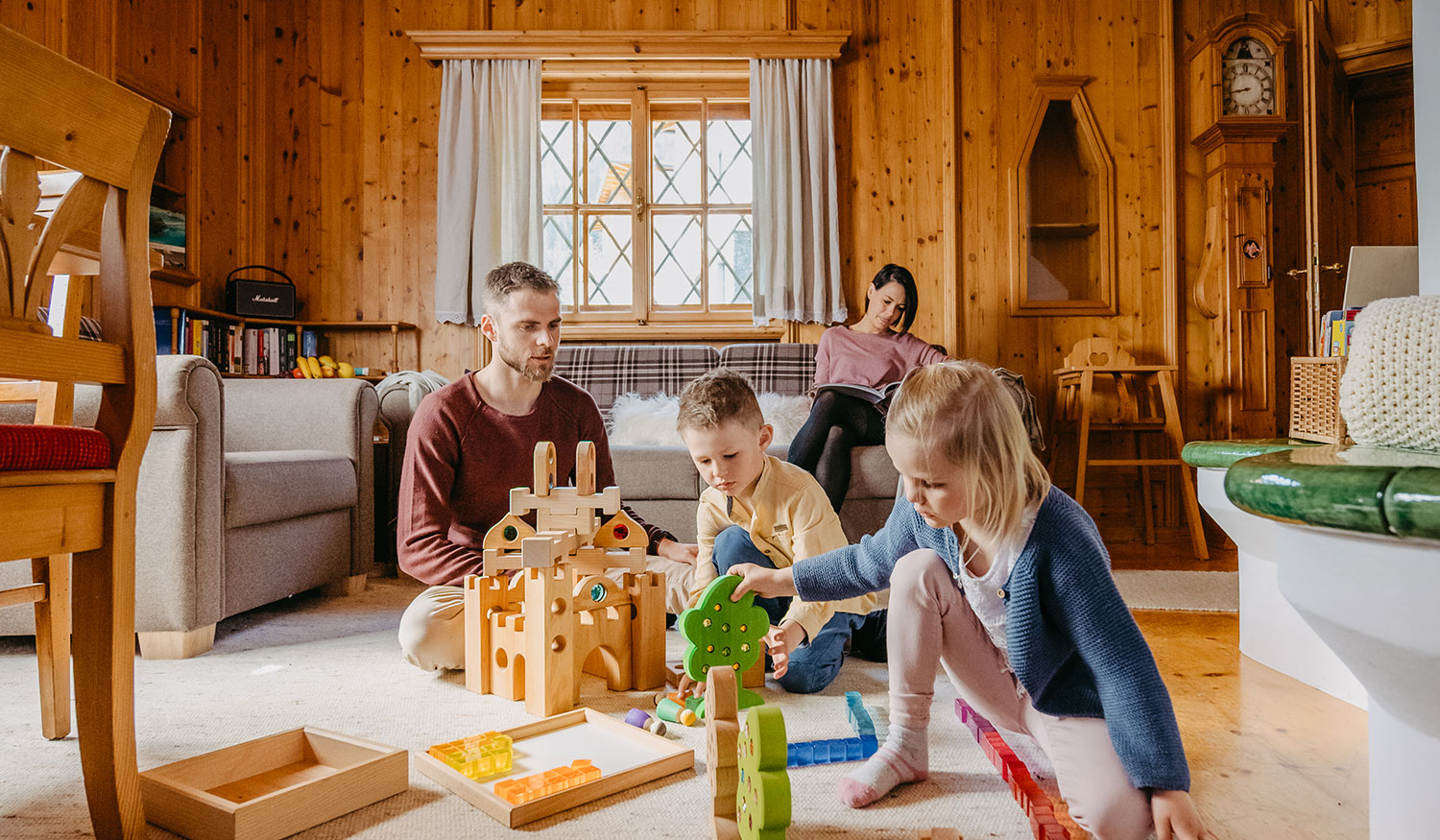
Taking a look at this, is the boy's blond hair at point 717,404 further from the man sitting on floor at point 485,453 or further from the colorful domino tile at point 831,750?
the colorful domino tile at point 831,750

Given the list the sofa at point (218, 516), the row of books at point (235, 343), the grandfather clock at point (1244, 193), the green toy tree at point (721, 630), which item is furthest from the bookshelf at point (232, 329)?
the grandfather clock at point (1244, 193)

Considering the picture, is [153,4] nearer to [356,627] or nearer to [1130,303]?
[356,627]

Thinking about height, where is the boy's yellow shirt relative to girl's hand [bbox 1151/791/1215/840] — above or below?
above

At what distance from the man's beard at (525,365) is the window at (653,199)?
2137 millimetres

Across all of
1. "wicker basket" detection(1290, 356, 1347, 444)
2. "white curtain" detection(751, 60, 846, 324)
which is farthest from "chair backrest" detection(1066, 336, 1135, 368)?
"wicker basket" detection(1290, 356, 1347, 444)

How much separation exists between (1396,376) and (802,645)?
0.95 m

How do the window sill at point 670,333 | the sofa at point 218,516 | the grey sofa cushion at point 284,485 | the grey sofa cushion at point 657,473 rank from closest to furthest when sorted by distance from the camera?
the sofa at point 218,516 < the grey sofa cushion at point 284,485 < the grey sofa cushion at point 657,473 < the window sill at point 670,333

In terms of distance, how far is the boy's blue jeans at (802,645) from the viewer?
145 centimetres

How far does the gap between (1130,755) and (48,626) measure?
147 centimetres

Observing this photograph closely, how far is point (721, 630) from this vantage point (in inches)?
43.4

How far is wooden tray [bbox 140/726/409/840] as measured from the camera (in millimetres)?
883

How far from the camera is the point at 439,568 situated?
5.14 feet

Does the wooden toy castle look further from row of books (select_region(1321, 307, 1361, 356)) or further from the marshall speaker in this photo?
the marshall speaker

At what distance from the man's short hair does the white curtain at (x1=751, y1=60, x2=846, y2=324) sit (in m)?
2.06
